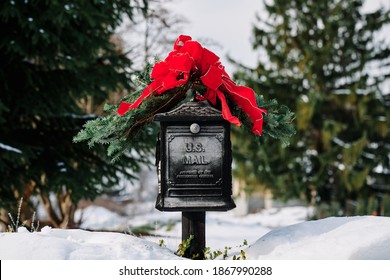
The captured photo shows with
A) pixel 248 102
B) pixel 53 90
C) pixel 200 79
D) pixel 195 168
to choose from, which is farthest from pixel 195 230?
pixel 53 90

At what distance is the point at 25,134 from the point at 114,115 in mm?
3673

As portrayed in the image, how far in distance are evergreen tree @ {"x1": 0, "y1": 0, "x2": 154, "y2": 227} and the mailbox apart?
10.6 ft

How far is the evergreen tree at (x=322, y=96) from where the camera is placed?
14.4m

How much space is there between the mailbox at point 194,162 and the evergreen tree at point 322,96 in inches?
416

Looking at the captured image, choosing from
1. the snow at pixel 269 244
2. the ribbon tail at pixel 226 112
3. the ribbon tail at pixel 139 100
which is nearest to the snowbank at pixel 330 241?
the snow at pixel 269 244

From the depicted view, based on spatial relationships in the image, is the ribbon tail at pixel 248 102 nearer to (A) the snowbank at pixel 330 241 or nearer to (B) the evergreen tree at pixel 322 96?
(A) the snowbank at pixel 330 241

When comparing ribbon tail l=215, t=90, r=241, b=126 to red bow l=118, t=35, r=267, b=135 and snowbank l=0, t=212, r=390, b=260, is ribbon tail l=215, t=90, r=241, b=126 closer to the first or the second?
red bow l=118, t=35, r=267, b=135

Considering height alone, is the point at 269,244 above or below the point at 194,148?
below

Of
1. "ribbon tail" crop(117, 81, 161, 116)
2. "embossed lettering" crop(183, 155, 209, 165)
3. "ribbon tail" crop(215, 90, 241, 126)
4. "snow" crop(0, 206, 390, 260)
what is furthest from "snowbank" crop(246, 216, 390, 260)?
"ribbon tail" crop(117, 81, 161, 116)

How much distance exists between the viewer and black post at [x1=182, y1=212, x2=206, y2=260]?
4.05 m

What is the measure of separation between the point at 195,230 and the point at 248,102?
3.81ft

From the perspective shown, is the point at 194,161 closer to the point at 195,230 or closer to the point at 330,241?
the point at 195,230

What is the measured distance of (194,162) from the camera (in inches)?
152

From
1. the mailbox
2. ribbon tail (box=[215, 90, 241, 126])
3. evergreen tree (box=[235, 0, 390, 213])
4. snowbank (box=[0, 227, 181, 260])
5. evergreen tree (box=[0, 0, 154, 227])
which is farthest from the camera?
evergreen tree (box=[235, 0, 390, 213])
